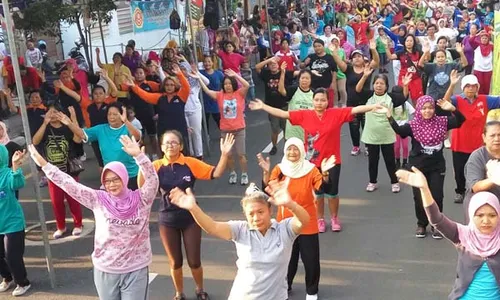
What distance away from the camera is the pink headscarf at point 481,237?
3.93 m

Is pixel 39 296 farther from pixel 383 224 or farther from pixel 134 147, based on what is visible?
pixel 383 224

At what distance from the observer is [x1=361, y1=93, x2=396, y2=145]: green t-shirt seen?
830 cm

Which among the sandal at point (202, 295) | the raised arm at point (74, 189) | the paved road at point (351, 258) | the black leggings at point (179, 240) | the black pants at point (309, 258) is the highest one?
the raised arm at point (74, 189)


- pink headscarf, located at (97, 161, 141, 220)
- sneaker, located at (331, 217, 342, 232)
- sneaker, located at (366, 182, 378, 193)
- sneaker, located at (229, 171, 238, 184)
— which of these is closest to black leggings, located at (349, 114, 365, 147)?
sneaker, located at (366, 182, 378, 193)

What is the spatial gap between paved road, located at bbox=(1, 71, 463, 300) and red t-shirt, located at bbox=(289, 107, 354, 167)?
1007mm

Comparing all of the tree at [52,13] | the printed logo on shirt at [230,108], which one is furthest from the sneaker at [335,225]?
the tree at [52,13]

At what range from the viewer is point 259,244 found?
13.7 feet

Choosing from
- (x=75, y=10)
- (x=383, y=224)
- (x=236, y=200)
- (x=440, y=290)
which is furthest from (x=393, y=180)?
(x=75, y=10)

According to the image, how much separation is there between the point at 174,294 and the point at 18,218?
159 cm

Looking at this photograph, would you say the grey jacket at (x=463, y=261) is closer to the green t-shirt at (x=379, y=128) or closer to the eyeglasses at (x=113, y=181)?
the eyeglasses at (x=113, y=181)

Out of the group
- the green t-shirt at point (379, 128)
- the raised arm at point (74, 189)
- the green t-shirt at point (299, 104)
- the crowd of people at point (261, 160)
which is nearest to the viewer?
the crowd of people at point (261, 160)

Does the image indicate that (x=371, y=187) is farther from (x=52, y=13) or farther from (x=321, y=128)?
(x=52, y=13)

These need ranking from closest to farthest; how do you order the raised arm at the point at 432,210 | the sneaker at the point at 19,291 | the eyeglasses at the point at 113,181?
the raised arm at the point at 432,210, the eyeglasses at the point at 113,181, the sneaker at the point at 19,291

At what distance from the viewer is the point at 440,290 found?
586 cm
